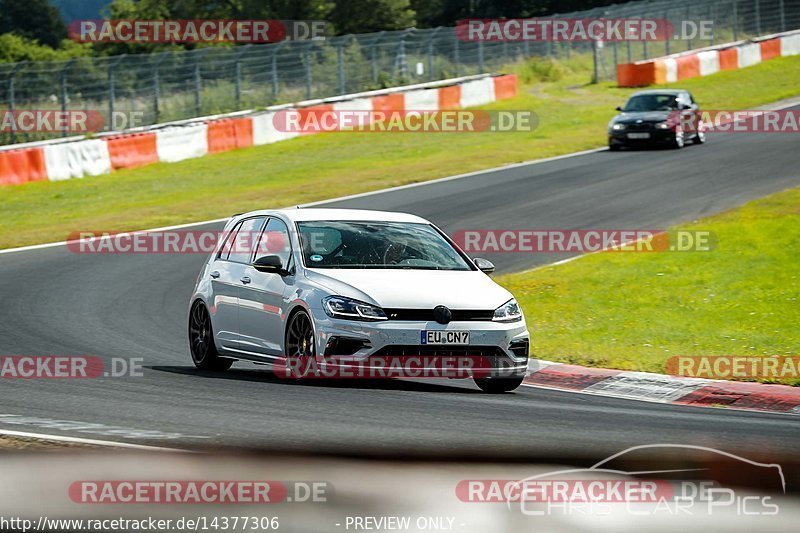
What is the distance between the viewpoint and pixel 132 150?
1268 inches

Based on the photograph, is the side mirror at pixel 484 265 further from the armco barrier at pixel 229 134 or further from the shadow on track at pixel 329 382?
the armco barrier at pixel 229 134

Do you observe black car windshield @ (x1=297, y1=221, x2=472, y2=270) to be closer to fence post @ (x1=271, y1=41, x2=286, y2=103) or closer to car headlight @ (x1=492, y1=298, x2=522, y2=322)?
car headlight @ (x1=492, y1=298, x2=522, y2=322)

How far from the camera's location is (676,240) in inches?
768

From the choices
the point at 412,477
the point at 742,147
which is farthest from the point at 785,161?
the point at 412,477

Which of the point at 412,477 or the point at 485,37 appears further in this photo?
the point at 485,37

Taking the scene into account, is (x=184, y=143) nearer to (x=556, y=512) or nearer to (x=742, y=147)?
(x=742, y=147)

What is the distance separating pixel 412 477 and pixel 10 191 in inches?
963

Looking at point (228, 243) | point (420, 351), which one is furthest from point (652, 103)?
point (420, 351)

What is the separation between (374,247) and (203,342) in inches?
83.6

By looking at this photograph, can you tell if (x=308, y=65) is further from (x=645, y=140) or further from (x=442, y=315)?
(x=442, y=315)

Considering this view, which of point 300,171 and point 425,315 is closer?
point 425,315

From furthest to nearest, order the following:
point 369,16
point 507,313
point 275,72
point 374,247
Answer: point 369,16
point 275,72
point 374,247
point 507,313

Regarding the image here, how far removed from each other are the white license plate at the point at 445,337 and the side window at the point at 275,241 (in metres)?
1.76

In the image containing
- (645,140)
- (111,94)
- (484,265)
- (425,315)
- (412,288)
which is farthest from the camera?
(111,94)
